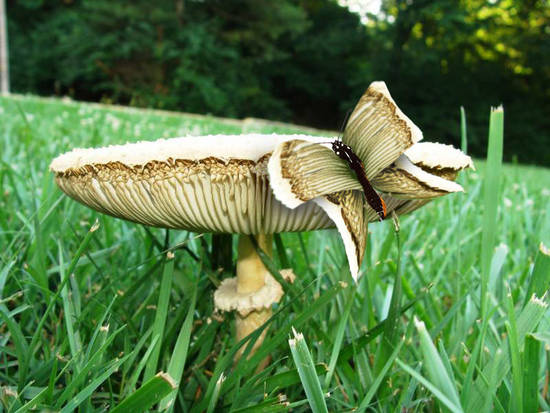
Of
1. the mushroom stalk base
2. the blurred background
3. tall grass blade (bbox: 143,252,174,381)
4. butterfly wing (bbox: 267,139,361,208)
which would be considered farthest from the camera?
the blurred background

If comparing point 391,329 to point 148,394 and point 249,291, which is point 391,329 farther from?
point 148,394

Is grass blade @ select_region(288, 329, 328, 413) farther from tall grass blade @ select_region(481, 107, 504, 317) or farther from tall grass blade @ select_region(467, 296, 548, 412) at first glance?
tall grass blade @ select_region(481, 107, 504, 317)

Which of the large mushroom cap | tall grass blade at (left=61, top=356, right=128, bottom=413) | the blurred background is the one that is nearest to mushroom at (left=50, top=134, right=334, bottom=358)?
the large mushroom cap

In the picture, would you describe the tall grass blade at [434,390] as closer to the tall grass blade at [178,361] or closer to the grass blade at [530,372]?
the grass blade at [530,372]

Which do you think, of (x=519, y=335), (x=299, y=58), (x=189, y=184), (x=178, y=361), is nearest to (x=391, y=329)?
(x=519, y=335)

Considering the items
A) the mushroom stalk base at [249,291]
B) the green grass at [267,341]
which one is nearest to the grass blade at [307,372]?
the green grass at [267,341]
